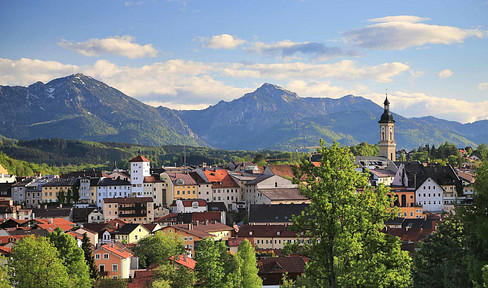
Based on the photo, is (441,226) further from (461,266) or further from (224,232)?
(224,232)

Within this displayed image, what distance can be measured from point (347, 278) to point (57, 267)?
25528mm

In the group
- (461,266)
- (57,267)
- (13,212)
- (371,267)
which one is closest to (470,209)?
(461,266)

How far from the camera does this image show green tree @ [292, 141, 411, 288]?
18.7 meters

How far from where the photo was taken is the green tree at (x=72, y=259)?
4341 centimetres

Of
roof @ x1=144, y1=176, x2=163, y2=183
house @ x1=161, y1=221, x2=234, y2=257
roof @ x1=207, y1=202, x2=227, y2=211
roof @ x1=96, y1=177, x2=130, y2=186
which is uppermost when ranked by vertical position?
roof @ x1=144, y1=176, x2=163, y2=183

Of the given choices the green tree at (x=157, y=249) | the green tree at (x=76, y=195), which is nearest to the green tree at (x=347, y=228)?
the green tree at (x=157, y=249)

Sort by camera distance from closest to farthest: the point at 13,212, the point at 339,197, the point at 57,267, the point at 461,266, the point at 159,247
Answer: the point at 339,197, the point at 461,266, the point at 57,267, the point at 159,247, the point at 13,212

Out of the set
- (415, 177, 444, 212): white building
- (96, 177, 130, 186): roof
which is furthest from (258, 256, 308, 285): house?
(96, 177, 130, 186): roof

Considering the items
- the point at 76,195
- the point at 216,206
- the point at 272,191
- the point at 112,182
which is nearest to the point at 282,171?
the point at 272,191

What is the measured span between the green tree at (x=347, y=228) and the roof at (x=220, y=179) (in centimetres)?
8638

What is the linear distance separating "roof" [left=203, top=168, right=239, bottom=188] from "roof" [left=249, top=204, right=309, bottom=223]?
59.9 ft

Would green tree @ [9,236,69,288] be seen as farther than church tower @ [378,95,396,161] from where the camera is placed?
No

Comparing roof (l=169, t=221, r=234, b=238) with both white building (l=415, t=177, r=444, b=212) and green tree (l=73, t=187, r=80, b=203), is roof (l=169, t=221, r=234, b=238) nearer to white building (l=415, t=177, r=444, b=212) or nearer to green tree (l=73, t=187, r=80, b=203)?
white building (l=415, t=177, r=444, b=212)

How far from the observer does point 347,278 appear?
747 inches
